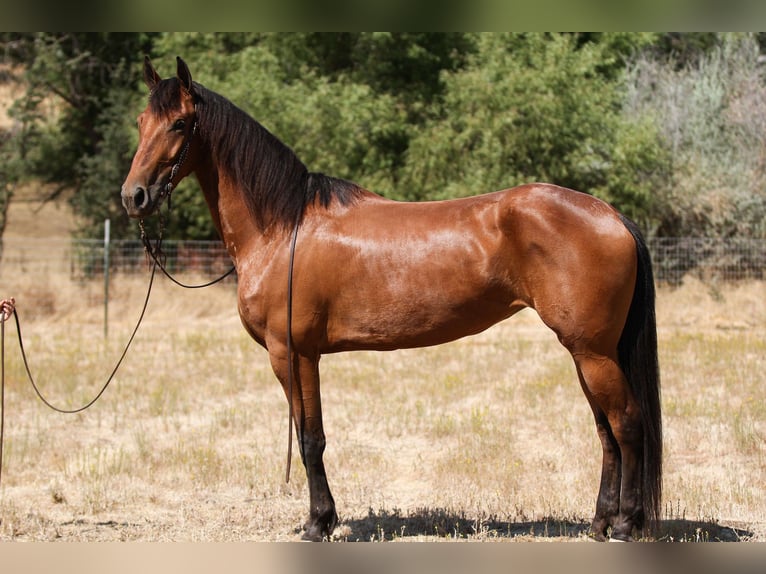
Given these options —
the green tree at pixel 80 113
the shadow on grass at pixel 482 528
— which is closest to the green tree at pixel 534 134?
the green tree at pixel 80 113

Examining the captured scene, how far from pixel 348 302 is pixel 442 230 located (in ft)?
2.34

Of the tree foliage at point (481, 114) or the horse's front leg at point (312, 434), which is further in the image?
the tree foliage at point (481, 114)

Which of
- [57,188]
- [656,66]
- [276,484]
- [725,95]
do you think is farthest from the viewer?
[57,188]

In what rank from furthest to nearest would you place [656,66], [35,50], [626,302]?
[35,50] → [656,66] → [626,302]

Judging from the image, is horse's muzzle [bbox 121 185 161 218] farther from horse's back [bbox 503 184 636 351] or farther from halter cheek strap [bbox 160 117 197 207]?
horse's back [bbox 503 184 636 351]

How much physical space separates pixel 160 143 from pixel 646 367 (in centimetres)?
315

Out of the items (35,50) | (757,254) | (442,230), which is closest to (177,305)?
(35,50)

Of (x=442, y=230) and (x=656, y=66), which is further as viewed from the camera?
(x=656, y=66)

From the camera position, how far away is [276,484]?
21.0 ft

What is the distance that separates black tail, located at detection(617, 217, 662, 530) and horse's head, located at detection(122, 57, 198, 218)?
2680 millimetres

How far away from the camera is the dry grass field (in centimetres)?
550

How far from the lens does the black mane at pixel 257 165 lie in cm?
491

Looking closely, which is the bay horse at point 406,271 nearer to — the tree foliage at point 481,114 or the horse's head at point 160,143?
the horse's head at point 160,143
